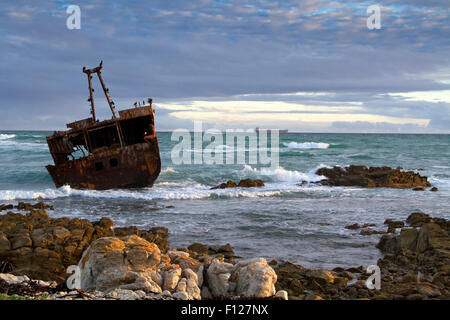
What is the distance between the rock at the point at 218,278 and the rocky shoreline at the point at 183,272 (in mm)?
17

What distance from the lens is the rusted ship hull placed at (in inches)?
785

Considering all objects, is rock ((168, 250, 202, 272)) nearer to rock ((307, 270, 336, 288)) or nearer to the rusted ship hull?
rock ((307, 270, 336, 288))

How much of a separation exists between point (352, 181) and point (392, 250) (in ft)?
46.2

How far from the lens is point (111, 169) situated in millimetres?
20266

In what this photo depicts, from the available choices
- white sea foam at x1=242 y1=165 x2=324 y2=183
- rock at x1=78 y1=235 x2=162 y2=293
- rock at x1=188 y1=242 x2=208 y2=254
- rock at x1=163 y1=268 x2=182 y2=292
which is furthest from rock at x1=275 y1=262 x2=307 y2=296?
white sea foam at x1=242 y1=165 x2=324 y2=183

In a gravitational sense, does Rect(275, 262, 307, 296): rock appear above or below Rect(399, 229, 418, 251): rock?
below

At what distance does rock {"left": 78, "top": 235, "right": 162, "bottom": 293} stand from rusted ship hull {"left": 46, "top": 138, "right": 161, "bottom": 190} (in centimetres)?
1298

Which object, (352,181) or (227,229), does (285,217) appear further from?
(352,181)

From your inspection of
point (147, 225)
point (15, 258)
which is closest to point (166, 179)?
point (147, 225)

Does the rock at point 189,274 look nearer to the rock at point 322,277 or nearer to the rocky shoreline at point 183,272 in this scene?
the rocky shoreline at point 183,272

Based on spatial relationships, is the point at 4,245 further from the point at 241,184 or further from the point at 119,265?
the point at 241,184

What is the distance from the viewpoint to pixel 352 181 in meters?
24.0

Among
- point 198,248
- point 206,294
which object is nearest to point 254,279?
point 206,294

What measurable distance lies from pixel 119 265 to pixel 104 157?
13.8m
